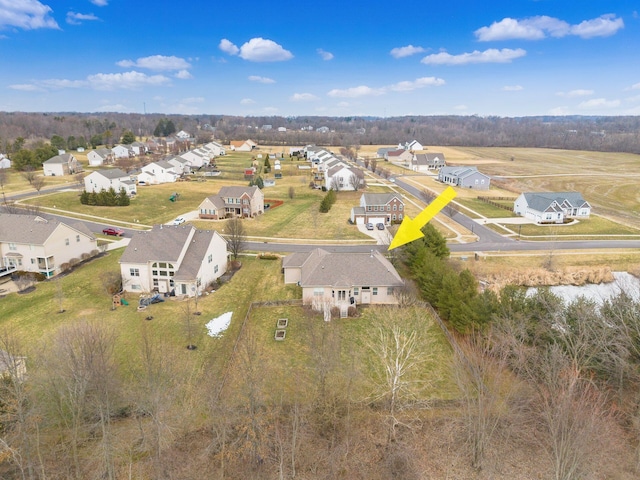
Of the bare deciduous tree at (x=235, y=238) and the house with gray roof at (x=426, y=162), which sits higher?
the house with gray roof at (x=426, y=162)

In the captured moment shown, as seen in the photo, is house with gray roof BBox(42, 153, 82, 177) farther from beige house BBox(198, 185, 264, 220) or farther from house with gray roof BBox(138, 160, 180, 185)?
beige house BBox(198, 185, 264, 220)

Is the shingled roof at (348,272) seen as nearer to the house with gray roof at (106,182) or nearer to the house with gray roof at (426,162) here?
the house with gray roof at (106,182)

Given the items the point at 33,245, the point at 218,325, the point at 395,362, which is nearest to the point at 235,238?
Result: the point at 218,325

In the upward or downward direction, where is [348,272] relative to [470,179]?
downward

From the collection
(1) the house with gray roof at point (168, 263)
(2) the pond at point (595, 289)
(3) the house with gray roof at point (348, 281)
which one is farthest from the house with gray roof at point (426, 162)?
(1) the house with gray roof at point (168, 263)

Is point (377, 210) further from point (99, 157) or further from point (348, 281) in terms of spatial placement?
point (99, 157)

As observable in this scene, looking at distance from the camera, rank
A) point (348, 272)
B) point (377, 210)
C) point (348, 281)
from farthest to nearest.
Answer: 1. point (377, 210)
2. point (348, 272)
3. point (348, 281)

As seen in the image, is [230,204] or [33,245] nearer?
[33,245]
